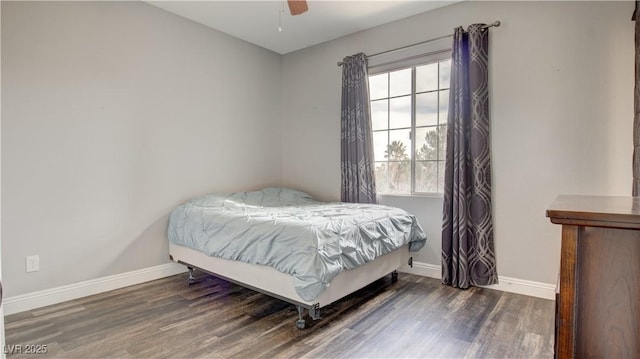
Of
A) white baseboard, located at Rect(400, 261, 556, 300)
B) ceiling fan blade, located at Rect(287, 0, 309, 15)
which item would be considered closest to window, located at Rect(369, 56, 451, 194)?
white baseboard, located at Rect(400, 261, 556, 300)

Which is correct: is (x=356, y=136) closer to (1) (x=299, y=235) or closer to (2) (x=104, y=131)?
(1) (x=299, y=235)

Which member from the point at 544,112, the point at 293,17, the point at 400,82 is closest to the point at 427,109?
the point at 400,82

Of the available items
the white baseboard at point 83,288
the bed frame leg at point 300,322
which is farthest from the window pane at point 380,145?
the white baseboard at point 83,288

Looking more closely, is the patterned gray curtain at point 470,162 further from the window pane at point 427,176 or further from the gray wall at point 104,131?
the gray wall at point 104,131

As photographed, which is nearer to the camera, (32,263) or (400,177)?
(32,263)

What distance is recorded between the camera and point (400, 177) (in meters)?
3.58

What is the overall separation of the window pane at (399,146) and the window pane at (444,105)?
1.15 ft

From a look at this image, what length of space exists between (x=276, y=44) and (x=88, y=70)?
2.05m

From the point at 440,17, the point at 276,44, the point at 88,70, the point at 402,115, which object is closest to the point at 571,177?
the point at 402,115

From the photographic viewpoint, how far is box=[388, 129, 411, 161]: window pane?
3521 millimetres

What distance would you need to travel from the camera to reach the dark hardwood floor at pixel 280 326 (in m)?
1.94

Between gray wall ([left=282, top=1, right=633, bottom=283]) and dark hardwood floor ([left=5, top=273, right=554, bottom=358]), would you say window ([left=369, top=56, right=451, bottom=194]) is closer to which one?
gray wall ([left=282, top=1, right=633, bottom=283])

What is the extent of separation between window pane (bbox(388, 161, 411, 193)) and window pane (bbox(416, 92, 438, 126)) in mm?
442

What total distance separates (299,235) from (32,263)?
79.9 inches
